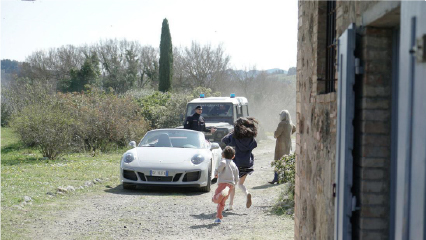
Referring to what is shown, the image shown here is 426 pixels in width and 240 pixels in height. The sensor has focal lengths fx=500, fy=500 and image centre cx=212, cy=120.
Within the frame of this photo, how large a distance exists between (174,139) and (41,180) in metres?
3.19

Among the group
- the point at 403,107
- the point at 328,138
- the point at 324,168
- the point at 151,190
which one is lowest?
the point at 151,190

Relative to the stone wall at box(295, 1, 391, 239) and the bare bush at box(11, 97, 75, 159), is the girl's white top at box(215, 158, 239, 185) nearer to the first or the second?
the stone wall at box(295, 1, 391, 239)

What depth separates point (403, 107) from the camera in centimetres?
259

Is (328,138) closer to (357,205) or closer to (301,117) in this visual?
(357,205)

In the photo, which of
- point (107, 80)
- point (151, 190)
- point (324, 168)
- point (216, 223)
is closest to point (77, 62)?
point (107, 80)

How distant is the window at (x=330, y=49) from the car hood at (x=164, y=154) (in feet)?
21.0

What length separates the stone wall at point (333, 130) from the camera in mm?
3447

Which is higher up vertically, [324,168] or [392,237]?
[324,168]

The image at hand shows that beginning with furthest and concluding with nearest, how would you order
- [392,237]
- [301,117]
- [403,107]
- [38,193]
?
[38,193] < [301,117] < [392,237] < [403,107]

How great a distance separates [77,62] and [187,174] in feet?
140

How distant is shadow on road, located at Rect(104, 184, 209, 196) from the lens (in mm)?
10758

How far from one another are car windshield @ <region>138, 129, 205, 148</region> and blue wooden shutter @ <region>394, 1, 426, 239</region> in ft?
30.5

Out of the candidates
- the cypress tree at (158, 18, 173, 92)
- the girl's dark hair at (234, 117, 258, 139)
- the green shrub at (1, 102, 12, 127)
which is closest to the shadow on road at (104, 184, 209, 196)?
the girl's dark hair at (234, 117, 258, 139)

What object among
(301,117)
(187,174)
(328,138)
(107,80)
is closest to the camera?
(328,138)
